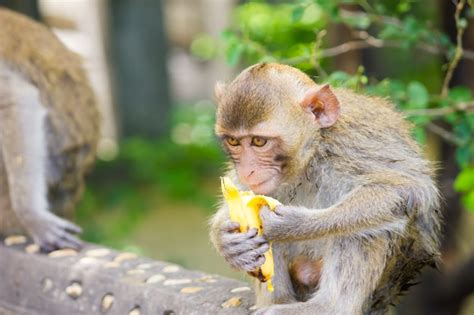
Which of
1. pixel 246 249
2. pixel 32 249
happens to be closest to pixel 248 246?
pixel 246 249

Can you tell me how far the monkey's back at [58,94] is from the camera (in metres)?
7.71

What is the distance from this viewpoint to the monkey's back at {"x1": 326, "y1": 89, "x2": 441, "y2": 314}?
497 cm

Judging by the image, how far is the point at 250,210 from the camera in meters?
4.77

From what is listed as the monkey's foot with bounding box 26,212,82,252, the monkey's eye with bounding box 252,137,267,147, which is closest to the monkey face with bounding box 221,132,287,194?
the monkey's eye with bounding box 252,137,267,147

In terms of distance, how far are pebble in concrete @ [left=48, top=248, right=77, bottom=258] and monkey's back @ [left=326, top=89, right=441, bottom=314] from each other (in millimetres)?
2326

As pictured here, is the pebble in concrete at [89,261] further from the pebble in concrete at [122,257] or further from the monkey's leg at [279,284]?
the monkey's leg at [279,284]

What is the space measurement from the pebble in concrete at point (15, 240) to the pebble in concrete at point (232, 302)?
7.06ft

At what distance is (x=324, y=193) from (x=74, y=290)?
75.1 inches

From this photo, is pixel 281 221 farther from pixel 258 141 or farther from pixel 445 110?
pixel 445 110

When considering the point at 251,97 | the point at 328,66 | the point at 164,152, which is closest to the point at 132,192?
the point at 164,152

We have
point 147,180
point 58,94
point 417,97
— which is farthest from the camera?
point 147,180

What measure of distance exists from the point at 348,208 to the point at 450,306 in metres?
5.58

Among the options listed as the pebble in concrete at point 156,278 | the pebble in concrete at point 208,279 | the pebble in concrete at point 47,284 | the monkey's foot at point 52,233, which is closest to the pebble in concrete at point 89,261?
the pebble in concrete at point 47,284

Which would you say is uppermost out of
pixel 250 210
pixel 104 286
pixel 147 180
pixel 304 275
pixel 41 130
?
pixel 250 210
